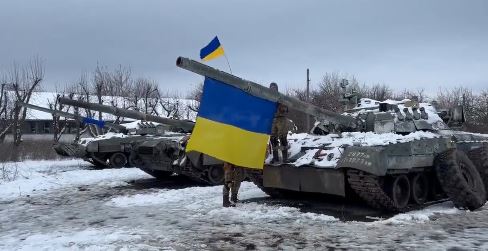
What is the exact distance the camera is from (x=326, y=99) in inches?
1304

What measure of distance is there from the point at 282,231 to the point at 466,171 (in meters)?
3.76

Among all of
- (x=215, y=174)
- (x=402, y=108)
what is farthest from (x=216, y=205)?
(x=402, y=108)

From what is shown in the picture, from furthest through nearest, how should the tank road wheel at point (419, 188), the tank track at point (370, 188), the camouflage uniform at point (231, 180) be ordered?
the camouflage uniform at point (231, 180) → the tank road wheel at point (419, 188) → the tank track at point (370, 188)

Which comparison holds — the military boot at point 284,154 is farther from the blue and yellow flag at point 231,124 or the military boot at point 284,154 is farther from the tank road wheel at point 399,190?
the tank road wheel at point 399,190

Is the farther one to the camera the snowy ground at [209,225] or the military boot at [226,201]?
the military boot at [226,201]

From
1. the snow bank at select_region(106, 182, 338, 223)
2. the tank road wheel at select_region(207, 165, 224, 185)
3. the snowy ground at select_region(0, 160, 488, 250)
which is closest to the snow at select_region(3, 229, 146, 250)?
the snowy ground at select_region(0, 160, 488, 250)

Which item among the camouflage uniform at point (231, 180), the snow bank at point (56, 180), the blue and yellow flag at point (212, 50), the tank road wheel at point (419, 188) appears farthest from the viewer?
the snow bank at point (56, 180)

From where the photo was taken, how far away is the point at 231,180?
30.3ft

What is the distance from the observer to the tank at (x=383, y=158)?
7867 millimetres

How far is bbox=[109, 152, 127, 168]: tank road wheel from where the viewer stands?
1814cm

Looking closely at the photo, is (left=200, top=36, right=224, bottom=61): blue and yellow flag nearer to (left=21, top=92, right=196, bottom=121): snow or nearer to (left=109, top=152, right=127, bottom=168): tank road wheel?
(left=109, top=152, right=127, bottom=168): tank road wheel

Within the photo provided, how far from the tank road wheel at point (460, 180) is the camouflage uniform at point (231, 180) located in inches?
135

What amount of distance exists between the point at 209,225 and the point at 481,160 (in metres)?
5.36

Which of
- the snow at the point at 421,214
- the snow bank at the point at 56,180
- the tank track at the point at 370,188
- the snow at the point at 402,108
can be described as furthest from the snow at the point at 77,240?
the snow at the point at 402,108
